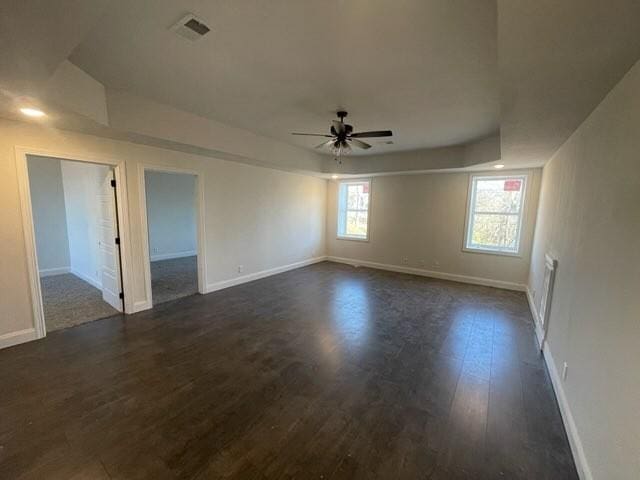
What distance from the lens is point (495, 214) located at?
546cm

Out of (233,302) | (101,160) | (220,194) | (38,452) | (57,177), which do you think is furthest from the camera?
(57,177)

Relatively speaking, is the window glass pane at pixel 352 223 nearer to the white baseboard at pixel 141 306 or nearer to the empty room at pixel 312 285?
the empty room at pixel 312 285

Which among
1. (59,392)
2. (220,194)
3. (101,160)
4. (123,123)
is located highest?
(123,123)

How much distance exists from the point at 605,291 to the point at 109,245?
537 centimetres

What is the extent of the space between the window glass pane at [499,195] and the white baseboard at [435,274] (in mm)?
1447

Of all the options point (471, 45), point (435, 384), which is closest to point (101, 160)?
point (471, 45)

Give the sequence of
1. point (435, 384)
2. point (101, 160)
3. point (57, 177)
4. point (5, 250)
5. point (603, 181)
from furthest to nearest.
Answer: point (57, 177)
point (101, 160)
point (5, 250)
point (435, 384)
point (603, 181)

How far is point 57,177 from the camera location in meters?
5.77

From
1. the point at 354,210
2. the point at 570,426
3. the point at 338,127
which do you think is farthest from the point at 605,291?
the point at 354,210

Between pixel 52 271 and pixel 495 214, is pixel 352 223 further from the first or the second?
pixel 52 271

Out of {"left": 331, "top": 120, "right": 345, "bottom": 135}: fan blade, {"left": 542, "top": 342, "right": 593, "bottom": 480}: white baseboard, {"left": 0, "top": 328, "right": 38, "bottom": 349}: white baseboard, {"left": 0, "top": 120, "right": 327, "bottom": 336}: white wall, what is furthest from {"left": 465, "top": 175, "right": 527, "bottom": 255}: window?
{"left": 0, "top": 328, "right": 38, "bottom": 349}: white baseboard

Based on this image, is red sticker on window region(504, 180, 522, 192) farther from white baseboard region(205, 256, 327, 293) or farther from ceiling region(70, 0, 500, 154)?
white baseboard region(205, 256, 327, 293)

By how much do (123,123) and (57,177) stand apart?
14.2 ft

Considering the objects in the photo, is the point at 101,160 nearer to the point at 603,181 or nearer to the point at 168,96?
the point at 168,96
